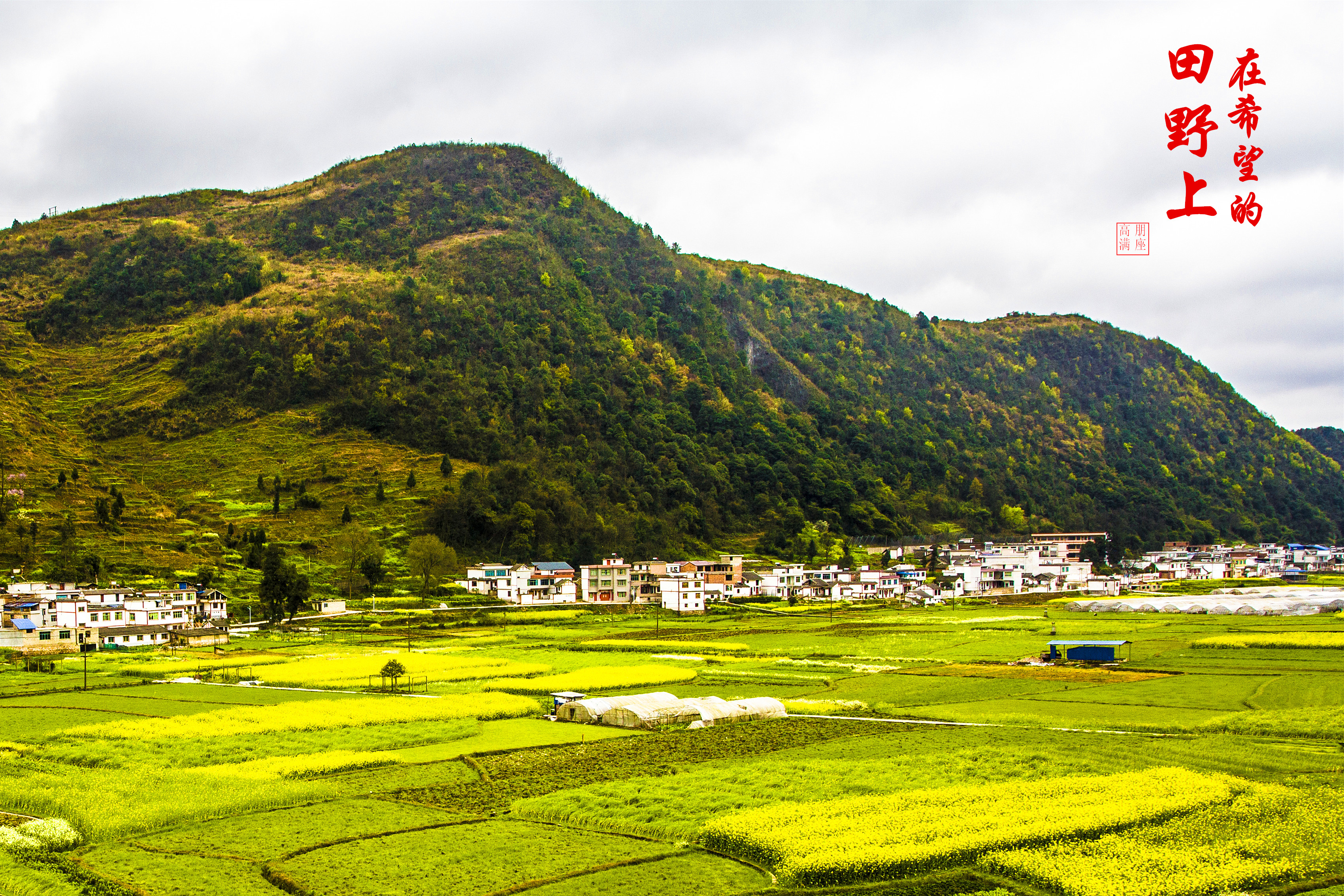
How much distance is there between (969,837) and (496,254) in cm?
15411

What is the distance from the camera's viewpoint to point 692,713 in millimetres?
29938

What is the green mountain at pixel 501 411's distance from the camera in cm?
10062

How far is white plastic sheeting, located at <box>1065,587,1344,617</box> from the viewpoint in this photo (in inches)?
2667

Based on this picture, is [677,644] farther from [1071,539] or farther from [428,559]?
[1071,539]

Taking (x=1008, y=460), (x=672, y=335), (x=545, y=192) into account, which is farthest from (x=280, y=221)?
(x=1008, y=460)

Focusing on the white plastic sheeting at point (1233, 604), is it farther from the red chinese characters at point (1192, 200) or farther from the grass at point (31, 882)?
the grass at point (31, 882)

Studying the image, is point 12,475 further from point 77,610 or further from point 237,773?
point 237,773

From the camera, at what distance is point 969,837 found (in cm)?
1666

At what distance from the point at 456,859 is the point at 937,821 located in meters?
8.26

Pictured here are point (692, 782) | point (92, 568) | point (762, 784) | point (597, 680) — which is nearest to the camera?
point (762, 784)

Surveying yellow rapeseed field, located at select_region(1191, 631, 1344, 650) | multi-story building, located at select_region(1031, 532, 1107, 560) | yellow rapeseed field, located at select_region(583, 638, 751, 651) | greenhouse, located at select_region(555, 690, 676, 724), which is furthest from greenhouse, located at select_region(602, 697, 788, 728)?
multi-story building, located at select_region(1031, 532, 1107, 560)

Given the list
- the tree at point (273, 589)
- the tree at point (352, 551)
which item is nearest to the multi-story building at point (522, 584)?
the tree at point (352, 551)

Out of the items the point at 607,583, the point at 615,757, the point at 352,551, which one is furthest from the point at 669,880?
the point at 352,551

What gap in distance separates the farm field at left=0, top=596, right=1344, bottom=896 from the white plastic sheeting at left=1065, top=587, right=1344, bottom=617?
27783mm
